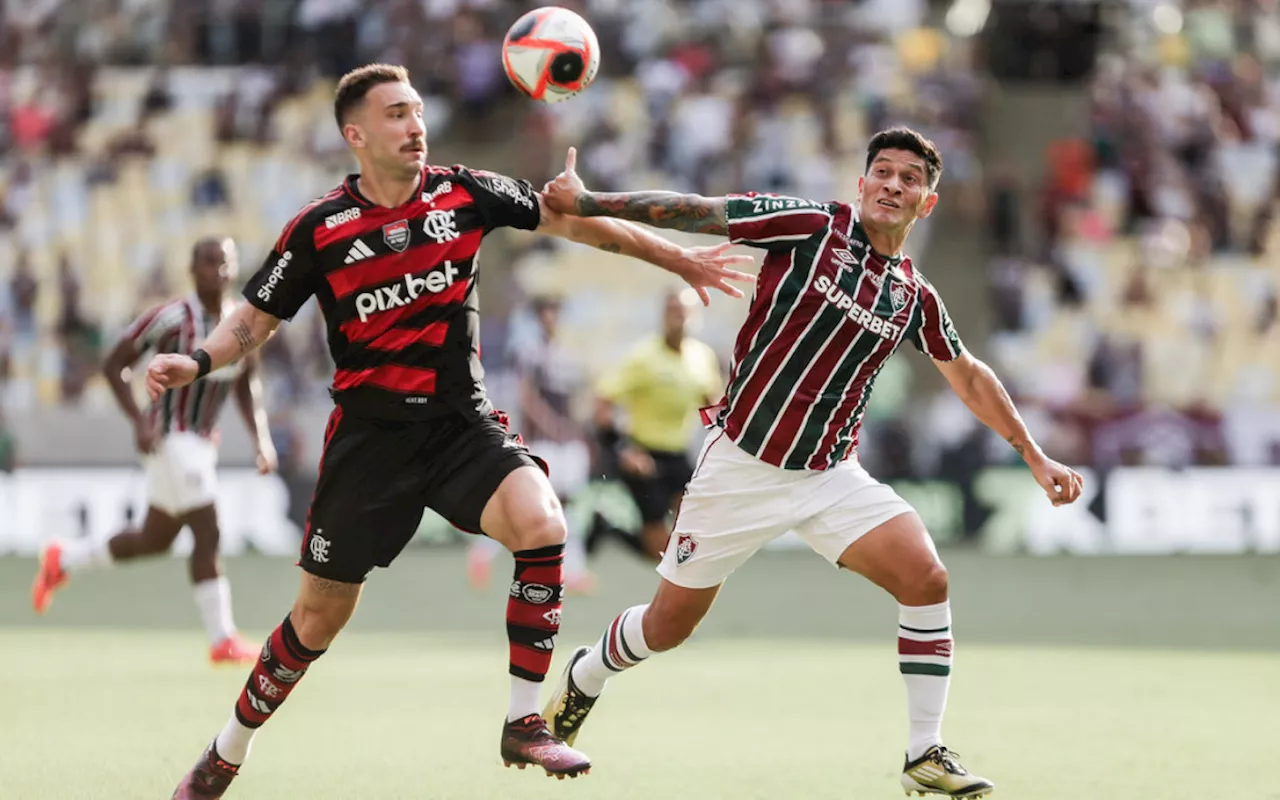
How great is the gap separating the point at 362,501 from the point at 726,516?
1.43 meters

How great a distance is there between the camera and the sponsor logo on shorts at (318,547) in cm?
655

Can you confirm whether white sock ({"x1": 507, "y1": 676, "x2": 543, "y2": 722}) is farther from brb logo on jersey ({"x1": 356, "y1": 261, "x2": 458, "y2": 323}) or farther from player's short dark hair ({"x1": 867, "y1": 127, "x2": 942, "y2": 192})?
player's short dark hair ({"x1": 867, "y1": 127, "x2": 942, "y2": 192})

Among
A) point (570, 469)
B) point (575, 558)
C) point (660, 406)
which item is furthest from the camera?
point (570, 469)

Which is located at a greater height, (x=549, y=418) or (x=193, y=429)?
(x=193, y=429)

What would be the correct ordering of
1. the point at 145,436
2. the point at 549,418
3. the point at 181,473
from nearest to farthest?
the point at 145,436
the point at 181,473
the point at 549,418

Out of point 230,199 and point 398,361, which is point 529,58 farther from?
point 230,199

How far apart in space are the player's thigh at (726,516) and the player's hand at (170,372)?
2.00 metres

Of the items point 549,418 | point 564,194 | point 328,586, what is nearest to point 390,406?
point 328,586

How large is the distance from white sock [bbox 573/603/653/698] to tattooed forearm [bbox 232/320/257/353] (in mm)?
1818

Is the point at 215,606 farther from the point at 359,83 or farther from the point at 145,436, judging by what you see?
the point at 359,83

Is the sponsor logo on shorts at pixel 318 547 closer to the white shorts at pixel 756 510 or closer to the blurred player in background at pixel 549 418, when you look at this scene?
the white shorts at pixel 756 510

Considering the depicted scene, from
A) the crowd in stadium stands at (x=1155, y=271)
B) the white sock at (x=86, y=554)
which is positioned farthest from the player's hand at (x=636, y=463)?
the crowd in stadium stands at (x=1155, y=271)

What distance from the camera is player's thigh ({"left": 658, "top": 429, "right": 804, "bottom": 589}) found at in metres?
7.16

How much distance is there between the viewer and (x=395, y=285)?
21.6 feet
